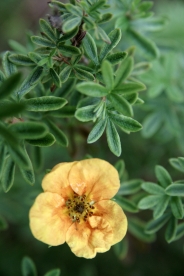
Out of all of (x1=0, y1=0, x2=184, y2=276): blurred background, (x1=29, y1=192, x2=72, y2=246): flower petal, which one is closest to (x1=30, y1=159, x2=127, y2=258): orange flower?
(x1=29, y1=192, x2=72, y2=246): flower petal

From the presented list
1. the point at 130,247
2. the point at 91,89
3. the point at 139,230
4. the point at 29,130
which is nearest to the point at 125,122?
the point at 91,89

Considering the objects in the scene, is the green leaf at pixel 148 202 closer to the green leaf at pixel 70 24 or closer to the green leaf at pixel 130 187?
the green leaf at pixel 130 187

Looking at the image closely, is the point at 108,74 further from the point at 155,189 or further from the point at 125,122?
the point at 155,189

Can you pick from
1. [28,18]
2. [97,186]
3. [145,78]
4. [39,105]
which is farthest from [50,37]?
[28,18]

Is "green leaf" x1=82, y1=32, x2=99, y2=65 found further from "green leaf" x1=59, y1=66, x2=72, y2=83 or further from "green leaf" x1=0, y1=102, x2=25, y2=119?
"green leaf" x1=0, y1=102, x2=25, y2=119

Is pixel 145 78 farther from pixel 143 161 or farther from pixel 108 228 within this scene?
pixel 108 228

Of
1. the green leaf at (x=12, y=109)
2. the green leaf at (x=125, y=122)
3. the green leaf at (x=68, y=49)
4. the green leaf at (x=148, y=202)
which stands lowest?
the green leaf at (x=148, y=202)

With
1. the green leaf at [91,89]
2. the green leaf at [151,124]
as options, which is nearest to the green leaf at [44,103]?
the green leaf at [91,89]
